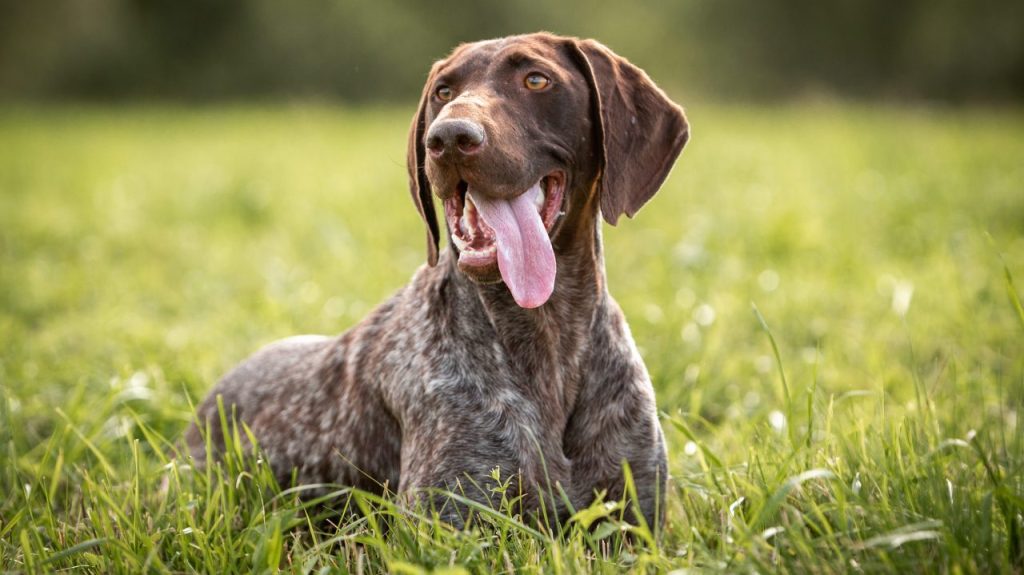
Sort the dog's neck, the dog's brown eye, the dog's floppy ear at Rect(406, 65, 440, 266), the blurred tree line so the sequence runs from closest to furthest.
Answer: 1. the dog's brown eye
2. the dog's neck
3. the dog's floppy ear at Rect(406, 65, 440, 266)
4. the blurred tree line

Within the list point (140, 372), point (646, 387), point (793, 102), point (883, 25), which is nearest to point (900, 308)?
point (646, 387)

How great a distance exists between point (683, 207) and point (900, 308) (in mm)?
4752

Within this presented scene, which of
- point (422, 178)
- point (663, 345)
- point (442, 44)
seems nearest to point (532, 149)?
point (422, 178)

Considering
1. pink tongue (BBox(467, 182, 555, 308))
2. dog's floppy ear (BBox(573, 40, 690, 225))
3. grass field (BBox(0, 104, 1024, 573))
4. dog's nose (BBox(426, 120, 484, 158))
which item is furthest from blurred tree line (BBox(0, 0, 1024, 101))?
dog's nose (BBox(426, 120, 484, 158))

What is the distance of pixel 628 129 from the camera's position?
3451 mm

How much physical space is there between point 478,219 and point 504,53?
591 millimetres

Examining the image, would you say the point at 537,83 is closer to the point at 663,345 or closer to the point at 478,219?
the point at 478,219

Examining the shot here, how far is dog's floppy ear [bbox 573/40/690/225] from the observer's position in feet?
11.2

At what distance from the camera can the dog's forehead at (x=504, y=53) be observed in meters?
3.38

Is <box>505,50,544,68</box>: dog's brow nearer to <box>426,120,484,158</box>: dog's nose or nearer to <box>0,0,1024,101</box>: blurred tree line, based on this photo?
<box>426,120,484,158</box>: dog's nose

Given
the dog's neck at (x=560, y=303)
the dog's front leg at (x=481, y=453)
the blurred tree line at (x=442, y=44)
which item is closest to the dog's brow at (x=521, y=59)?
the dog's neck at (x=560, y=303)

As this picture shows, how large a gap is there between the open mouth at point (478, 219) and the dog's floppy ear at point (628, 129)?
0.56 ft

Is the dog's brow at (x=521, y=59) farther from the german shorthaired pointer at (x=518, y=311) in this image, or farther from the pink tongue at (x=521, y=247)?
the pink tongue at (x=521, y=247)

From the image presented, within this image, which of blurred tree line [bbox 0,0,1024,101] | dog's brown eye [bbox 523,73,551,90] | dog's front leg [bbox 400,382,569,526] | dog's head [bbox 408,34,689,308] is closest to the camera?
dog's head [bbox 408,34,689,308]
